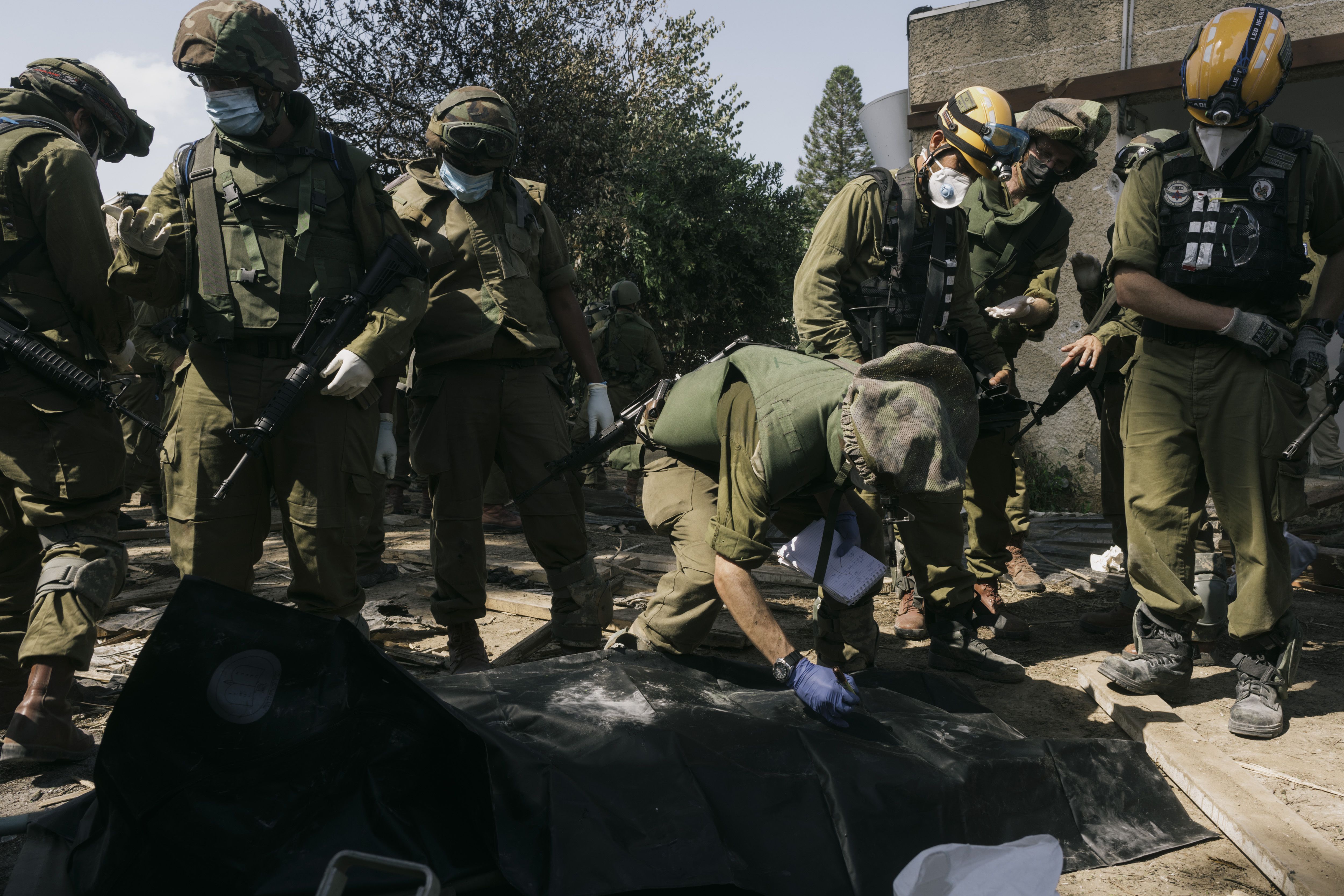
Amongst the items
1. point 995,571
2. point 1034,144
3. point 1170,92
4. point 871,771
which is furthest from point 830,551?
point 1170,92

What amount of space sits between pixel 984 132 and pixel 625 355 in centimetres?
565

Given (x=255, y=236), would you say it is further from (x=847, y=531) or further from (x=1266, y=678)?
(x=1266, y=678)

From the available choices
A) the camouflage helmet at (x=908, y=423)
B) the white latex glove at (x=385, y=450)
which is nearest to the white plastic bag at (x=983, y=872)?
the camouflage helmet at (x=908, y=423)

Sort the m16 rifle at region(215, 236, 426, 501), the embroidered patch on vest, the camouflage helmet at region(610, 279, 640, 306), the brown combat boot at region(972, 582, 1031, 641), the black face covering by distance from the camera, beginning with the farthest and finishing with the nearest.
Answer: the camouflage helmet at region(610, 279, 640, 306)
the black face covering
the brown combat boot at region(972, 582, 1031, 641)
the embroidered patch on vest
the m16 rifle at region(215, 236, 426, 501)

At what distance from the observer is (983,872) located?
75.6 inches

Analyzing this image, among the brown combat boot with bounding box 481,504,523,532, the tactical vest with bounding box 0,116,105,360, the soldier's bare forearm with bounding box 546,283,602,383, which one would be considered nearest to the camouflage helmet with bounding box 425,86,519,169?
the soldier's bare forearm with bounding box 546,283,602,383

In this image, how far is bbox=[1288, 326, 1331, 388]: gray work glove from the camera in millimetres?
3234

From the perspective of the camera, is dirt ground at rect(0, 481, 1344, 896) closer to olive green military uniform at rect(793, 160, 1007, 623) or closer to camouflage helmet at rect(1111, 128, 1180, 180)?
olive green military uniform at rect(793, 160, 1007, 623)

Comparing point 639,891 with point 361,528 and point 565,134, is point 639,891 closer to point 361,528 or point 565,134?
point 361,528

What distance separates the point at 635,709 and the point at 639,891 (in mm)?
548

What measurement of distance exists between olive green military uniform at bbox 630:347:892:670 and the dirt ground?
0.87 meters

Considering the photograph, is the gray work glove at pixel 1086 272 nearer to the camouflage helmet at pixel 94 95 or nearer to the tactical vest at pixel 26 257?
the camouflage helmet at pixel 94 95

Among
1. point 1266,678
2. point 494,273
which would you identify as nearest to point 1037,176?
point 1266,678

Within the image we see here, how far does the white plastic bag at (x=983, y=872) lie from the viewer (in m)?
1.88
